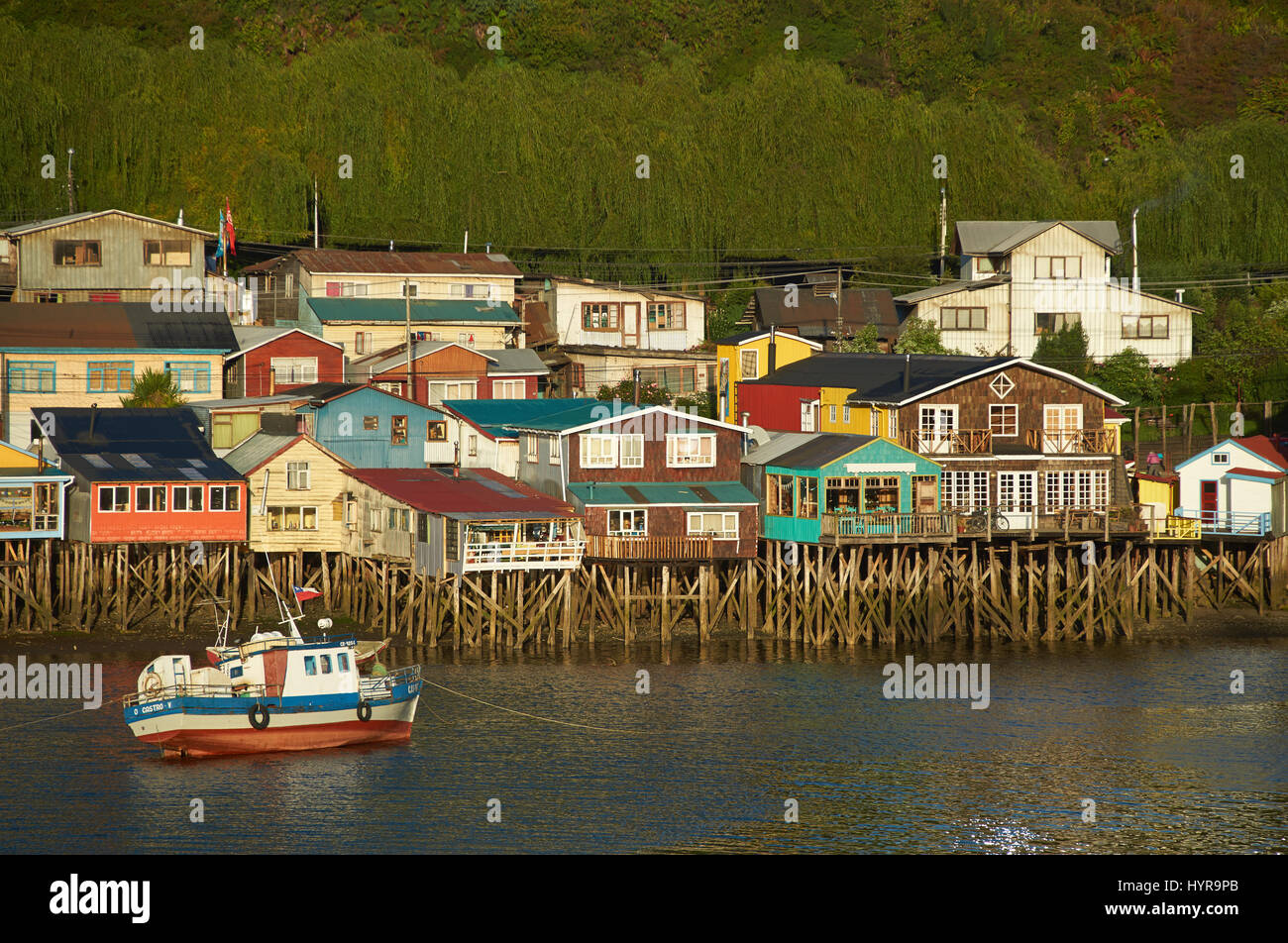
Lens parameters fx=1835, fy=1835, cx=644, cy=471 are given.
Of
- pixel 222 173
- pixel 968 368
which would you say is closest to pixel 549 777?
pixel 968 368

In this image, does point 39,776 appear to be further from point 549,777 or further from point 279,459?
point 279,459

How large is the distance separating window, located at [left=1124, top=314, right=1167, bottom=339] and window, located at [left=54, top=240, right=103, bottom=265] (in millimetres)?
42230

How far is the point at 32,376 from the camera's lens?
210 ft

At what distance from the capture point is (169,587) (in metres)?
56.8

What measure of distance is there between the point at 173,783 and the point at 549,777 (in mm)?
8325

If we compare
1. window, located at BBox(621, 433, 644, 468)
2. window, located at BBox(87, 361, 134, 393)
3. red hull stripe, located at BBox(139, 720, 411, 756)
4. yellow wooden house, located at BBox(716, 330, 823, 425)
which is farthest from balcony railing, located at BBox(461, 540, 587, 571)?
window, located at BBox(87, 361, 134, 393)

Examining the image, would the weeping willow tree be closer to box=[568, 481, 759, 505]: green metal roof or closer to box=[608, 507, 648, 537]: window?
box=[568, 481, 759, 505]: green metal roof

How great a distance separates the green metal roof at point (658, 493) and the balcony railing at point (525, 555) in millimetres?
1846

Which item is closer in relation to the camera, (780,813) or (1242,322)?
(780,813)

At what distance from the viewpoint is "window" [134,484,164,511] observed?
54875mm

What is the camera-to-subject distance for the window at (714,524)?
56.1m

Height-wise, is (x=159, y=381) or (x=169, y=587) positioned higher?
(x=159, y=381)

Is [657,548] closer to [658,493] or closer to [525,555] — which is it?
[658,493]

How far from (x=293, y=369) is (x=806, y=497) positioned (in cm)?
2270
